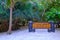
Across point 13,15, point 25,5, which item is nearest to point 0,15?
point 13,15

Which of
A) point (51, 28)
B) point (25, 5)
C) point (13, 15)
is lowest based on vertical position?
point (51, 28)

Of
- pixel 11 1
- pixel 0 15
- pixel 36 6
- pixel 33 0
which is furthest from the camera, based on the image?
pixel 36 6

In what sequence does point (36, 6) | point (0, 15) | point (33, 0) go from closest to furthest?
point (0, 15), point (33, 0), point (36, 6)

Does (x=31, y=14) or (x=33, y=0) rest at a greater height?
(x=33, y=0)

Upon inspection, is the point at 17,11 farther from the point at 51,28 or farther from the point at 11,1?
the point at 51,28

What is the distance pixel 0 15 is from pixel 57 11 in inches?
178

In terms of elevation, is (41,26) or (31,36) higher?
(41,26)

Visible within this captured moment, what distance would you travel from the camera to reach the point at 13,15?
32.8ft

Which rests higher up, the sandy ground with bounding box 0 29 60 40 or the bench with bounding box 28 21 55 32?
the bench with bounding box 28 21 55 32

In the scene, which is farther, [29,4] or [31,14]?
[31,14]

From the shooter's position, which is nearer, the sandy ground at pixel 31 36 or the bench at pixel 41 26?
the sandy ground at pixel 31 36

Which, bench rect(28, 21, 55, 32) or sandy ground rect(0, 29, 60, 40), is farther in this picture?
bench rect(28, 21, 55, 32)

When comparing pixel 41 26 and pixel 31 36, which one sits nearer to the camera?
pixel 31 36

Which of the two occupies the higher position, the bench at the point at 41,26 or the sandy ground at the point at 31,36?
the bench at the point at 41,26
